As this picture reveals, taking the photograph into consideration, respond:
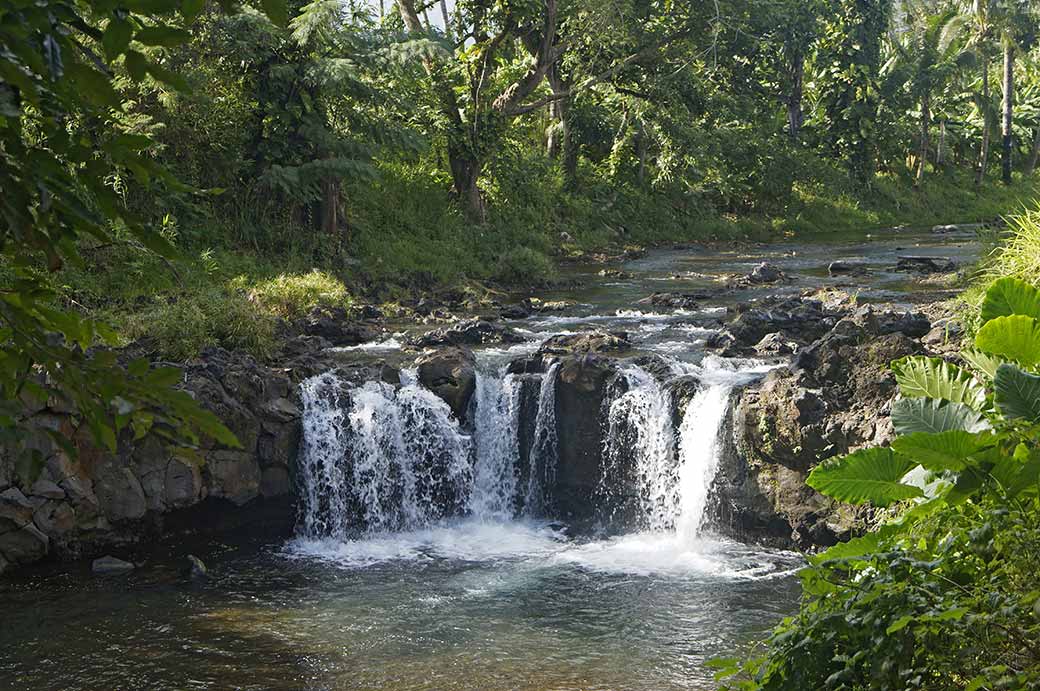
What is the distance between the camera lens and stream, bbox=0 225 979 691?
29.1 ft

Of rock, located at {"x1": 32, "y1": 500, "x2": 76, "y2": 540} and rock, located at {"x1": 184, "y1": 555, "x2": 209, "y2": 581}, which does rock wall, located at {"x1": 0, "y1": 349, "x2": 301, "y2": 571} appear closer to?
rock, located at {"x1": 32, "y1": 500, "x2": 76, "y2": 540}

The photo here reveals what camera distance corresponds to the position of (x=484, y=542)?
12.2 m

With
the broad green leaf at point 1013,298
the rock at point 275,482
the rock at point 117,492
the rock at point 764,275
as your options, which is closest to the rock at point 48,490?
the rock at point 117,492

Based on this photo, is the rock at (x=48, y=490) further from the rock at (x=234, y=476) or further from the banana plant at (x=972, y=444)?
the banana plant at (x=972, y=444)

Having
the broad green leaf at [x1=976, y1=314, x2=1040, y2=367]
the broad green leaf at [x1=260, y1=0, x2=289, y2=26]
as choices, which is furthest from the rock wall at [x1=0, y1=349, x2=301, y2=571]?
the broad green leaf at [x1=260, y1=0, x2=289, y2=26]

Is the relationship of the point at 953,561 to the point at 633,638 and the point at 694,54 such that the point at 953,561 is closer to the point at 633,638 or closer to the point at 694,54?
the point at 633,638

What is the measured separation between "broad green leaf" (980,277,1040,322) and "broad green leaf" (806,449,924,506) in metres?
1.02

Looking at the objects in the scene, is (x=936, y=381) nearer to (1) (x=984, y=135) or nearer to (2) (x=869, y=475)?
(2) (x=869, y=475)

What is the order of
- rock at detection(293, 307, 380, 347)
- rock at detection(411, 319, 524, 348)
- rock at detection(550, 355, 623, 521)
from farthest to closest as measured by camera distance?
rock at detection(293, 307, 380, 347)
rock at detection(411, 319, 524, 348)
rock at detection(550, 355, 623, 521)

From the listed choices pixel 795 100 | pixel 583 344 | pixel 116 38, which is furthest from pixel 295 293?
pixel 795 100

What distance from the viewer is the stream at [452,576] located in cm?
888

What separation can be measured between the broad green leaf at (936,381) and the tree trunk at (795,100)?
33208mm

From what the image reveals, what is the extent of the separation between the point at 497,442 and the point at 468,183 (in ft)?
44.1

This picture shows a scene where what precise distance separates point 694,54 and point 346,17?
8.93 metres
